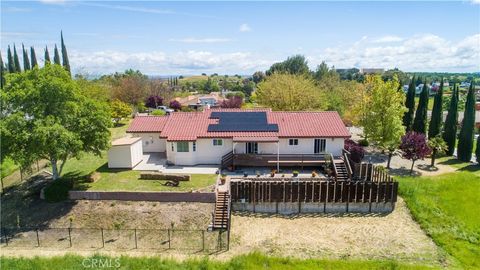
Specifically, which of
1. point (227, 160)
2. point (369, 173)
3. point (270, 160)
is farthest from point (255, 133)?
point (369, 173)

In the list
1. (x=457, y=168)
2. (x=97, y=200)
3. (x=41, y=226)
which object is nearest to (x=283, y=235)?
(x=97, y=200)

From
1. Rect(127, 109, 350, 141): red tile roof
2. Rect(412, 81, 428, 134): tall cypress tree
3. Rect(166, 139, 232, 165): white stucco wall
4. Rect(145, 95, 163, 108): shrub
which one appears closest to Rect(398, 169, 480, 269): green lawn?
Rect(127, 109, 350, 141): red tile roof

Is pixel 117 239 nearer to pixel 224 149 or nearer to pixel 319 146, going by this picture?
pixel 224 149

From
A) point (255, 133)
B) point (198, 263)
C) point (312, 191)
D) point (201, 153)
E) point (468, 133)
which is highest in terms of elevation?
point (255, 133)

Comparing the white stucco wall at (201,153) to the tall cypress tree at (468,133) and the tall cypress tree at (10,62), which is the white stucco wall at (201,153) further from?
the tall cypress tree at (10,62)

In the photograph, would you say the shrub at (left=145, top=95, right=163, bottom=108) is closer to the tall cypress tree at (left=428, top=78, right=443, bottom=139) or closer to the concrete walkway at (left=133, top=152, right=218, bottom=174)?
the concrete walkway at (left=133, top=152, right=218, bottom=174)

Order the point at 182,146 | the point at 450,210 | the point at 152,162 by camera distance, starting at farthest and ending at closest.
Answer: the point at 152,162, the point at 182,146, the point at 450,210
